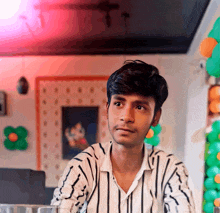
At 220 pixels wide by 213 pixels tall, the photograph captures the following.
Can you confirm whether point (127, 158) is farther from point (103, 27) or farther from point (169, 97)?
point (103, 27)

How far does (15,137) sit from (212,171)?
2.85ft

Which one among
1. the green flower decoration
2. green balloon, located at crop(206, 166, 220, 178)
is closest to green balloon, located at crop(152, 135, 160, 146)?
green balloon, located at crop(206, 166, 220, 178)

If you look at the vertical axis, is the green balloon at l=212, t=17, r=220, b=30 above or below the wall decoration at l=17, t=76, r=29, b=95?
above

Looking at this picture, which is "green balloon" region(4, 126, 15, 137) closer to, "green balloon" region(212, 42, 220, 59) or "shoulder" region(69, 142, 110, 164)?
"shoulder" region(69, 142, 110, 164)

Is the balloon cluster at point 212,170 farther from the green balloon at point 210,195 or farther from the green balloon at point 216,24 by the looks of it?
the green balloon at point 216,24

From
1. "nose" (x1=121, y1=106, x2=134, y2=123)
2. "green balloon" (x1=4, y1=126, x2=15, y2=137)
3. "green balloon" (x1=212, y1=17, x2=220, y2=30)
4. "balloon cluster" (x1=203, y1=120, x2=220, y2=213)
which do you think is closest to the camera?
"nose" (x1=121, y1=106, x2=134, y2=123)

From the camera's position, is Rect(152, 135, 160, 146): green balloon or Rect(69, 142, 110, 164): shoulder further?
Rect(152, 135, 160, 146): green balloon

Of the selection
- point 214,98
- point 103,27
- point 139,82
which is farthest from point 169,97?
point 103,27

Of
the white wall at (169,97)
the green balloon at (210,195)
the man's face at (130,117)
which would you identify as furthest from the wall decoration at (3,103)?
the green balloon at (210,195)

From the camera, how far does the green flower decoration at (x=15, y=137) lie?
731mm

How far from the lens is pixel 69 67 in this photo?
0.73 metres

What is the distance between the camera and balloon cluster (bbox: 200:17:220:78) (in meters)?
0.54

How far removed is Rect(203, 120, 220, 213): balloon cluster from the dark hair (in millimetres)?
399

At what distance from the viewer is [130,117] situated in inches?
14.1
